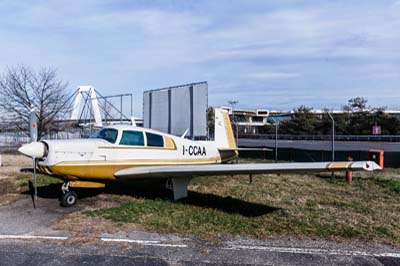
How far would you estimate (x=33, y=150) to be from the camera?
7.46 meters

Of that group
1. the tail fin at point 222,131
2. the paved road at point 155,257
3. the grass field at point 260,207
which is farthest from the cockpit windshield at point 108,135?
the tail fin at point 222,131

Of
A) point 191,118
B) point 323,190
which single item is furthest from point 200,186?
point 191,118

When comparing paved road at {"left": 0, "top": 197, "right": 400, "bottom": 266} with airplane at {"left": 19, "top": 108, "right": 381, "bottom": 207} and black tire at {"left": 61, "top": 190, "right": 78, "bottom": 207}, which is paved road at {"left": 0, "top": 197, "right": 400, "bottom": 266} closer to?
airplane at {"left": 19, "top": 108, "right": 381, "bottom": 207}

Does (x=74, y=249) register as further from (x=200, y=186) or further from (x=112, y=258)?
(x=200, y=186)

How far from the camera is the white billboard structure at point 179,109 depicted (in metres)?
18.9

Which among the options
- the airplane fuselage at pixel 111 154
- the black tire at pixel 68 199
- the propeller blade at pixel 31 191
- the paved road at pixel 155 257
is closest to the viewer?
the paved road at pixel 155 257

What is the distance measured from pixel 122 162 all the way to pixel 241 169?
2.95 m

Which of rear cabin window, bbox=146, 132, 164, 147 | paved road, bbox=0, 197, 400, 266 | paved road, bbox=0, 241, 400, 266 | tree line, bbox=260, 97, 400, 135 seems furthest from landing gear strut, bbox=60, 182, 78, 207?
tree line, bbox=260, 97, 400, 135

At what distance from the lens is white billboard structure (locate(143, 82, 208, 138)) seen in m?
18.9

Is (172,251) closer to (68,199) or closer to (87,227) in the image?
Answer: (87,227)

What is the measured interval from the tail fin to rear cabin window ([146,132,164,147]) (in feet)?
11.9

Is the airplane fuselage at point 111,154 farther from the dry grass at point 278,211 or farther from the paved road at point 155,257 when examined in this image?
the paved road at point 155,257

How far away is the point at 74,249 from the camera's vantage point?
5145 mm

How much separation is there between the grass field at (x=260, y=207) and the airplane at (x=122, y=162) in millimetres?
531
